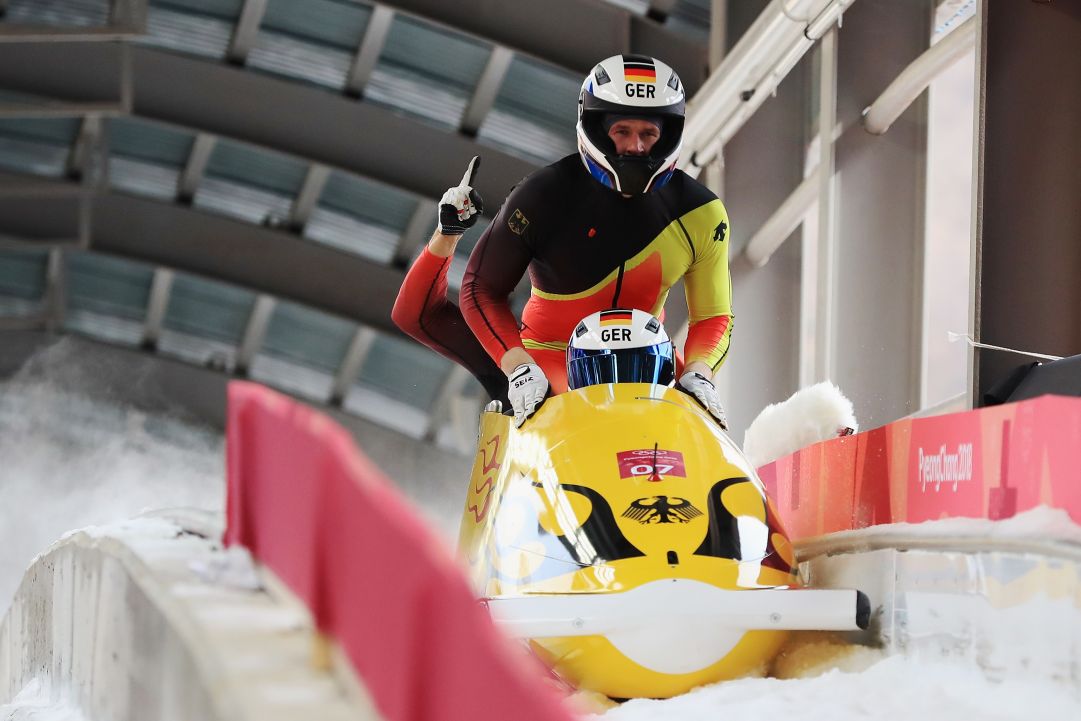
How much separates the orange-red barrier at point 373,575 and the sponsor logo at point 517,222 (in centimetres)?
187

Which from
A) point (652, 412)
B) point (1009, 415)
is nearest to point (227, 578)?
point (652, 412)

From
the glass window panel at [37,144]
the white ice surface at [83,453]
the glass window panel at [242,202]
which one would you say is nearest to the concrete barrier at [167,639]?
the white ice surface at [83,453]

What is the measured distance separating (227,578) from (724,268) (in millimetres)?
2539

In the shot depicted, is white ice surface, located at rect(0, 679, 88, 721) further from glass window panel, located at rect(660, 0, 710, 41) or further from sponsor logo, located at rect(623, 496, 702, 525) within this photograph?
glass window panel, located at rect(660, 0, 710, 41)

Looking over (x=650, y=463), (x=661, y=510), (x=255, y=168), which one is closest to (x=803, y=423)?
(x=650, y=463)

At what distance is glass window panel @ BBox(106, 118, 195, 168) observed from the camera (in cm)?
1532

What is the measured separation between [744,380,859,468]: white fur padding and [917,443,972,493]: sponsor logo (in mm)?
1243

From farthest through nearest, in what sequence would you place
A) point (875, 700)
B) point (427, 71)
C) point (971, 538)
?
point (427, 71)
point (971, 538)
point (875, 700)

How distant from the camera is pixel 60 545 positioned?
12.0 ft

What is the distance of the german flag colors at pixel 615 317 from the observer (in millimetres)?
4102

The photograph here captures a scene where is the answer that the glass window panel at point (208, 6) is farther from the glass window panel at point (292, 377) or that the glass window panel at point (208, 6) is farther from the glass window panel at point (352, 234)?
the glass window panel at point (292, 377)

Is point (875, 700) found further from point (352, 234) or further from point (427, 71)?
point (352, 234)

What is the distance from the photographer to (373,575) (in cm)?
203

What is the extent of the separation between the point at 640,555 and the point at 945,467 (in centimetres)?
86
